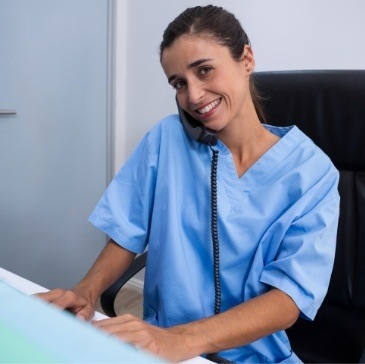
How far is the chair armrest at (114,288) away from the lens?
805 mm

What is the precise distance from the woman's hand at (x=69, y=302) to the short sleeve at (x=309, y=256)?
317 mm

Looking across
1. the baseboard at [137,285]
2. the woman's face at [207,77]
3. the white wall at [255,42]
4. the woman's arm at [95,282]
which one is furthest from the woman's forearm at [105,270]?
the baseboard at [137,285]

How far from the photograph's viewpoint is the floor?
179 cm

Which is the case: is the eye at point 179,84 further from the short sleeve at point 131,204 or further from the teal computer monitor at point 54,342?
the teal computer monitor at point 54,342

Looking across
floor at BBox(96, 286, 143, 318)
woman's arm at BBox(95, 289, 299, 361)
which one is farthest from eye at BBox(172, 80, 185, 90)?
floor at BBox(96, 286, 143, 318)

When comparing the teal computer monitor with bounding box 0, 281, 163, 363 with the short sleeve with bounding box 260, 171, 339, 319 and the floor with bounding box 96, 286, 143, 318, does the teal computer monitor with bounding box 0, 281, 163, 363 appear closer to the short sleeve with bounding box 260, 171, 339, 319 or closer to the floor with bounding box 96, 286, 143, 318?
the short sleeve with bounding box 260, 171, 339, 319

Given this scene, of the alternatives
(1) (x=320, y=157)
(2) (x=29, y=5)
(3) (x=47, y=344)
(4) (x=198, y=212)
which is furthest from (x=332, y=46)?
(3) (x=47, y=344)

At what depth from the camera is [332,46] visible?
1228mm

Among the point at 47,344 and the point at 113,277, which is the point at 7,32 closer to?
the point at 113,277

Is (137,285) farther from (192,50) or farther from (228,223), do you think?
(192,50)

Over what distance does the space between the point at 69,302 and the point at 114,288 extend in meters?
0.19

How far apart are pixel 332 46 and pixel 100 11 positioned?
2.96ft

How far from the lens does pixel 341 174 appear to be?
0.89 metres

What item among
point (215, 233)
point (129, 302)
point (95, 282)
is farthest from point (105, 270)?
point (129, 302)
